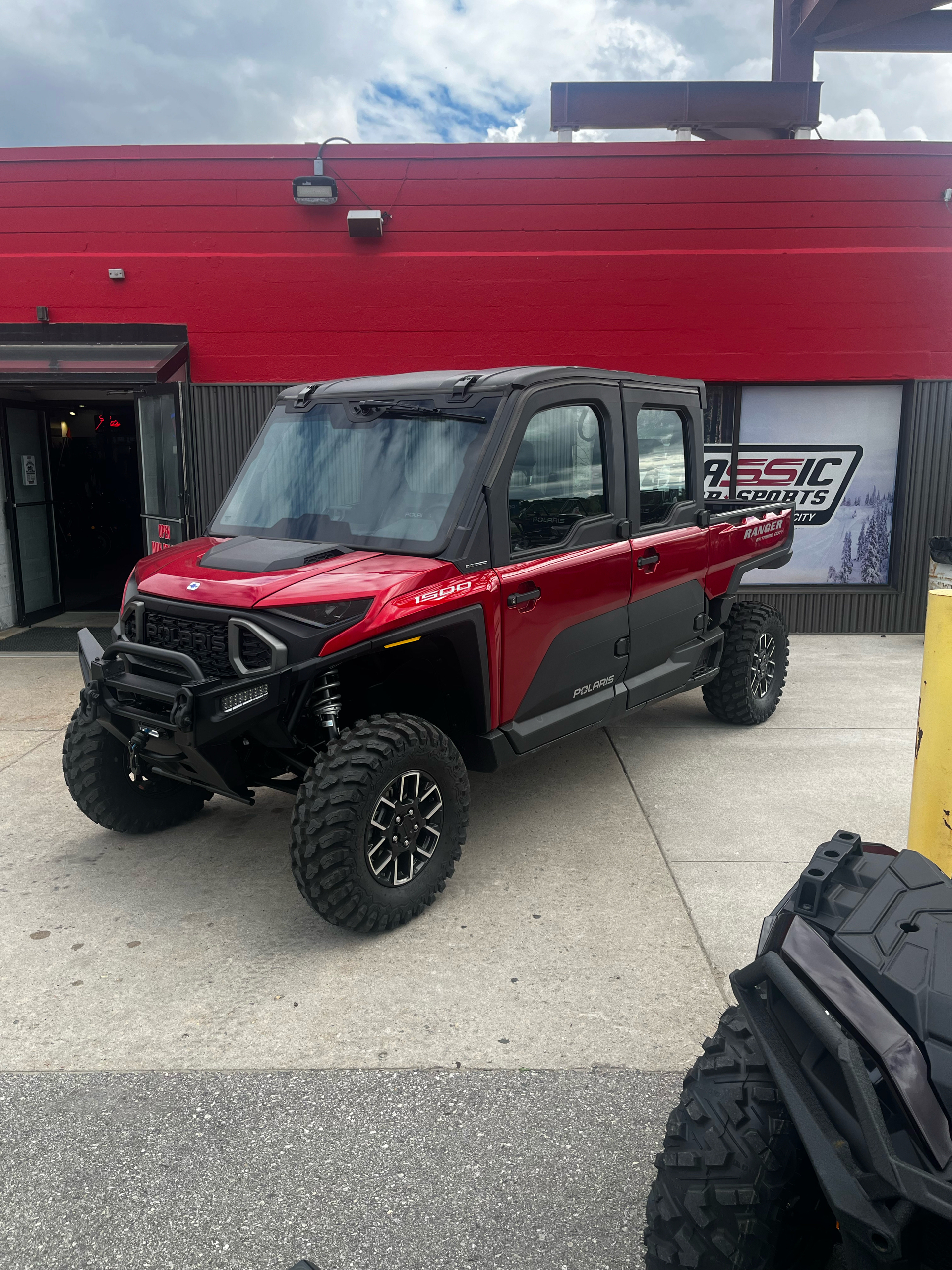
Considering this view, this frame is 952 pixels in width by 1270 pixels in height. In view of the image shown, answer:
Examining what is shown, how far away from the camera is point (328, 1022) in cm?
309

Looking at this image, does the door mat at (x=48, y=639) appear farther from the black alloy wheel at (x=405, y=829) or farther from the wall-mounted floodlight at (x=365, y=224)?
the black alloy wheel at (x=405, y=829)

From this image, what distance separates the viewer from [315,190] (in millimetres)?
8727

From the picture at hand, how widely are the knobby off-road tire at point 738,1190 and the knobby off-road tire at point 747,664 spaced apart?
4516 millimetres

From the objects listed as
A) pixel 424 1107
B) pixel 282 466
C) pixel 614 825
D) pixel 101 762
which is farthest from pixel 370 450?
pixel 424 1107

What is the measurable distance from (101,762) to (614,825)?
8.20ft

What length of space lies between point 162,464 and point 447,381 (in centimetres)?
526

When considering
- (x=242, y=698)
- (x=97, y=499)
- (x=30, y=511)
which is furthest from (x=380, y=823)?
(x=97, y=499)

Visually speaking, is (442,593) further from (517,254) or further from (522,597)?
(517,254)

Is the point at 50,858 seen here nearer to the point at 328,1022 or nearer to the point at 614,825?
the point at 328,1022

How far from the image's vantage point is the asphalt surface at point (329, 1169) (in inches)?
86.5

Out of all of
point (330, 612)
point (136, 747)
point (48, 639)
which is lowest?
point (48, 639)

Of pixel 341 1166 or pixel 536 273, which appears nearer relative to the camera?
pixel 341 1166

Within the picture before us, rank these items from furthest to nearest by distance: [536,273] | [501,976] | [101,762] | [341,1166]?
1. [536,273]
2. [101,762]
3. [501,976]
4. [341,1166]

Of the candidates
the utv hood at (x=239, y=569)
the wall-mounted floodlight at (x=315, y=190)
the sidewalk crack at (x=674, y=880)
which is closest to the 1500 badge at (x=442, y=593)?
the utv hood at (x=239, y=569)
